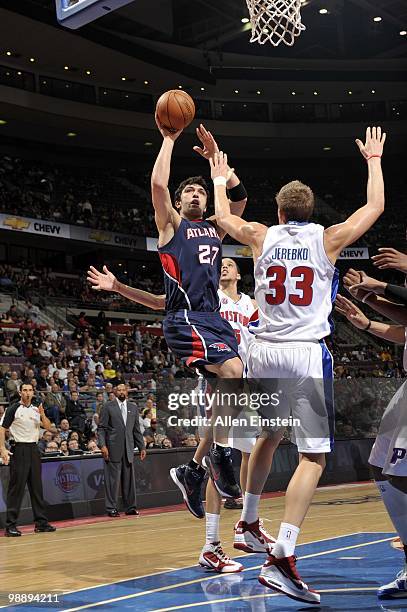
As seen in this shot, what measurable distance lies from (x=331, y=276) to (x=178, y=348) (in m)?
1.18

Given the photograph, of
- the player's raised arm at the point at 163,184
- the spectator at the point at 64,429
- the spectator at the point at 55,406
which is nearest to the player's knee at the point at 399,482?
the player's raised arm at the point at 163,184

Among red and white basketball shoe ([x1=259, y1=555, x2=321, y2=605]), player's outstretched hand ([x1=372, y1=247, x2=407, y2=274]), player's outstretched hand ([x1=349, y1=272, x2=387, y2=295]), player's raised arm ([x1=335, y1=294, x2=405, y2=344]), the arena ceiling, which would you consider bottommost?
red and white basketball shoe ([x1=259, y1=555, x2=321, y2=605])

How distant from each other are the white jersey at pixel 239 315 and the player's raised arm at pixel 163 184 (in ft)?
8.82

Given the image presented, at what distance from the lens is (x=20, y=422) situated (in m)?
10.5

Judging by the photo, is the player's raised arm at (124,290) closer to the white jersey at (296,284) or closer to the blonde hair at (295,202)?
the white jersey at (296,284)

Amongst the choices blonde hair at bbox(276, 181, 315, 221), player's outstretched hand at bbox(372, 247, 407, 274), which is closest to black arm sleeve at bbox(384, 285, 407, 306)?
player's outstretched hand at bbox(372, 247, 407, 274)

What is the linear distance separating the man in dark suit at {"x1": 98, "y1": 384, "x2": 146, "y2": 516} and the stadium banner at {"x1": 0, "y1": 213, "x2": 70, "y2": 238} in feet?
39.7

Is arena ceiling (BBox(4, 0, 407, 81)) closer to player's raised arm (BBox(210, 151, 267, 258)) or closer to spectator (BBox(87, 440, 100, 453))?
spectator (BBox(87, 440, 100, 453))

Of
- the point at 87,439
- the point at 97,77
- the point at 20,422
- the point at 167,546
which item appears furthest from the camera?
the point at 97,77

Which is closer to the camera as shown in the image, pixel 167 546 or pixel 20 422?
pixel 167 546

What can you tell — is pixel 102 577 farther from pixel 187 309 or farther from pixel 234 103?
pixel 234 103

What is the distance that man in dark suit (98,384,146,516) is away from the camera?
1174 cm

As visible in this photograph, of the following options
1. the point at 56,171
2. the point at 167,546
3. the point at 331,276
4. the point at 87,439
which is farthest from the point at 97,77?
the point at 331,276

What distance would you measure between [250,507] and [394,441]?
4.11 ft
